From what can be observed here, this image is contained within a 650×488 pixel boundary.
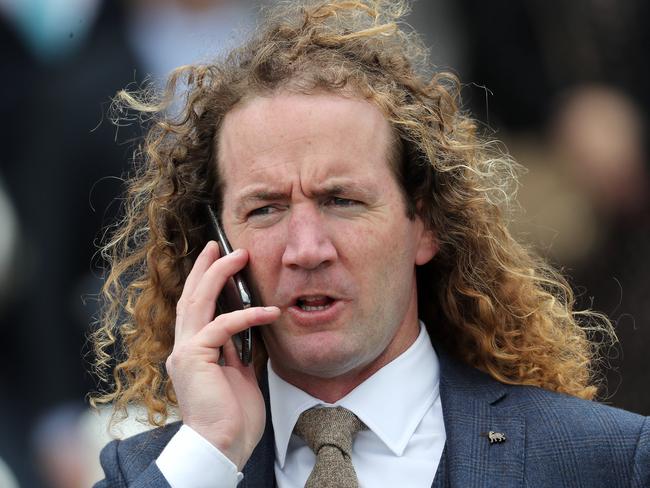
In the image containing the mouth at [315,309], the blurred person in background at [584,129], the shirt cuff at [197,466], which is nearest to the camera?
the shirt cuff at [197,466]

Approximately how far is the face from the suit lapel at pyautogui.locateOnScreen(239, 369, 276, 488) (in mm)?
176

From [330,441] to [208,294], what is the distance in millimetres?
525

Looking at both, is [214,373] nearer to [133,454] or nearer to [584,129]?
[133,454]

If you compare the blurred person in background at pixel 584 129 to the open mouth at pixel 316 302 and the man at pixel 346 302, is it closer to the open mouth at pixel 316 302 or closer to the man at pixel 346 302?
the man at pixel 346 302

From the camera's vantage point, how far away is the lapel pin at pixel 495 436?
3.44 meters

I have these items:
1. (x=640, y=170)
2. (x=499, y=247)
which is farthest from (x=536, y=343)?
(x=640, y=170)

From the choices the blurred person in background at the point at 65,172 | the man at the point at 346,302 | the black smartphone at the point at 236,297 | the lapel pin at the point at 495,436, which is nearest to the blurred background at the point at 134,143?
the blurred person in background at the point at 65,172

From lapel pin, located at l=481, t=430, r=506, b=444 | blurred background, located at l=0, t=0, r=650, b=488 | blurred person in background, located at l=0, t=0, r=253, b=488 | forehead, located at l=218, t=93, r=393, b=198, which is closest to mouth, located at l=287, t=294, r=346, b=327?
forehead, located at l=218, t=93, r=393, b=198

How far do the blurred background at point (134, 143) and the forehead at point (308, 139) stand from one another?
2018 millimetres

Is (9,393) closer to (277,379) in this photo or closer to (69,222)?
(69,222)

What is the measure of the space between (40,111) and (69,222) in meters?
0.53

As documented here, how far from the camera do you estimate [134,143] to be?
221 inches

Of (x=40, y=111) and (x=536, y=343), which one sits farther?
(x=40, y=111)

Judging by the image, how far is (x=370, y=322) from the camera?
3.49 metres
